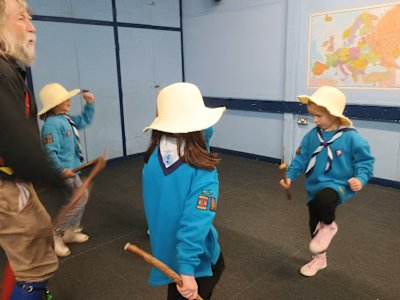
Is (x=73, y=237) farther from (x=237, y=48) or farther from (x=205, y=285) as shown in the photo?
(x=237, y=48)

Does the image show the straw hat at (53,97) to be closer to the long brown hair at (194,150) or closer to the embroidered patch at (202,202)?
the long brown hair at (194,150)

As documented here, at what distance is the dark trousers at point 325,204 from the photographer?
74.1 inches

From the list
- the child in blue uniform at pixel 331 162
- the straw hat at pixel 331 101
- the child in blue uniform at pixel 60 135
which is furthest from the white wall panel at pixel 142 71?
the straw hat at pixel 331 101

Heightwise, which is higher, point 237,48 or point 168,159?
point 237,48

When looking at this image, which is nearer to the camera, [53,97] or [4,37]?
[4,37]

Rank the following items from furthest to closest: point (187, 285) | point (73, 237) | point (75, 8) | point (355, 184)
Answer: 1. point (75, 8)
2. point (73, 237)
3. point (355, 184)
4. point (187, 285)

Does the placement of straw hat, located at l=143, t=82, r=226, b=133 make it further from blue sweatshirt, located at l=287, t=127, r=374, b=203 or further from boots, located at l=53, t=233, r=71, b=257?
boots, located at l=53, t=233, r=71, b=257

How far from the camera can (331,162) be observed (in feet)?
6.38

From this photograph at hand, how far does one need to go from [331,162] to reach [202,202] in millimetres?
1104

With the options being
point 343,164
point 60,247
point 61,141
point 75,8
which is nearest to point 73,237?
point 60,247

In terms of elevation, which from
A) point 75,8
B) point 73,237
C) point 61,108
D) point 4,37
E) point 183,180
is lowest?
point 73,237

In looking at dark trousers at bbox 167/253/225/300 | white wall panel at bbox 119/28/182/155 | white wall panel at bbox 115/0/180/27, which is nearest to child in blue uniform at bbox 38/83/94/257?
dark trousers at bbox 167/253/225/300

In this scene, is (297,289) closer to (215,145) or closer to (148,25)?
(215,145)

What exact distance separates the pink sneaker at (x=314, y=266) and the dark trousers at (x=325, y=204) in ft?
1.02
